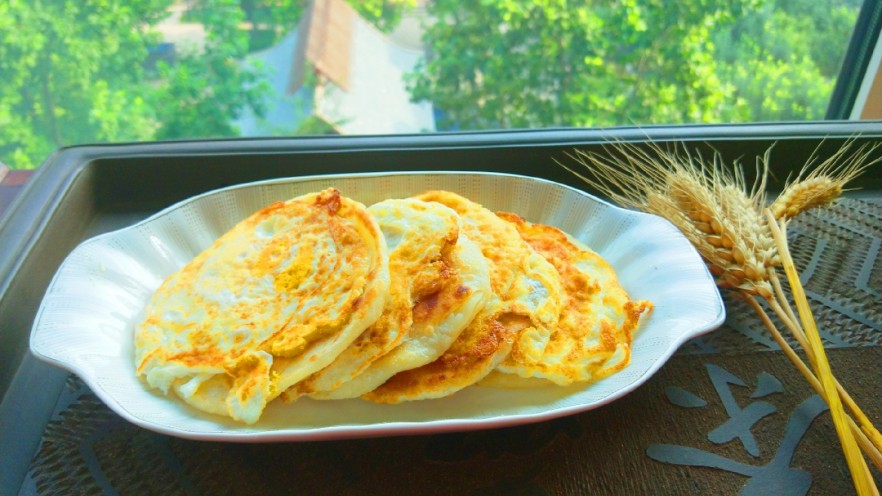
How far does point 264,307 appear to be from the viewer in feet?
4.26

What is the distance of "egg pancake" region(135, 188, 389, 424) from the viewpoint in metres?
1.16

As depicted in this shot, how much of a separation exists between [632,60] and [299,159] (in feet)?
5.91

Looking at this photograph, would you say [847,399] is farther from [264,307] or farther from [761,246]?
[264,307]

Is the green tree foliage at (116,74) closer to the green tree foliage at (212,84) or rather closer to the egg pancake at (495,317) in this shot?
the green tree foliage at (212,84)

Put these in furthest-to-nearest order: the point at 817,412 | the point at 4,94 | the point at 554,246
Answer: the point at 4,94 < the point at 554,246 < the point at 817,412

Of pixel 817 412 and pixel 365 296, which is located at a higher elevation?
pixel 365 296

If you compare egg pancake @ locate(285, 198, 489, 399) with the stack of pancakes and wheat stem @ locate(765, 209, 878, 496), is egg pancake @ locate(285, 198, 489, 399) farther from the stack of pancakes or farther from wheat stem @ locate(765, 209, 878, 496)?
wheat stem @ locate(765, 209, 878, 496)

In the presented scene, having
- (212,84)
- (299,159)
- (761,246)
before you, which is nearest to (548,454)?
(761,246)

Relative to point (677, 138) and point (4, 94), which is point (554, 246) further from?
point (4, 94)

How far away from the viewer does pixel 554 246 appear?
1.58 metres

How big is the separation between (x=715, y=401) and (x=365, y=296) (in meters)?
0.76

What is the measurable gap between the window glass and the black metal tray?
0.76 metres

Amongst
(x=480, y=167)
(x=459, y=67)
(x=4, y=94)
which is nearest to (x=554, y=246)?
(x=480, y=167)

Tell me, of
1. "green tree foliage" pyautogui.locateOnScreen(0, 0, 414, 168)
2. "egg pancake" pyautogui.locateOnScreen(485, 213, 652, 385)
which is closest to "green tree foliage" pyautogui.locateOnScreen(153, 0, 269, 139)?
"green tree foliage" pyautogui.locateOnScreen(0, 0, 414, 168)
